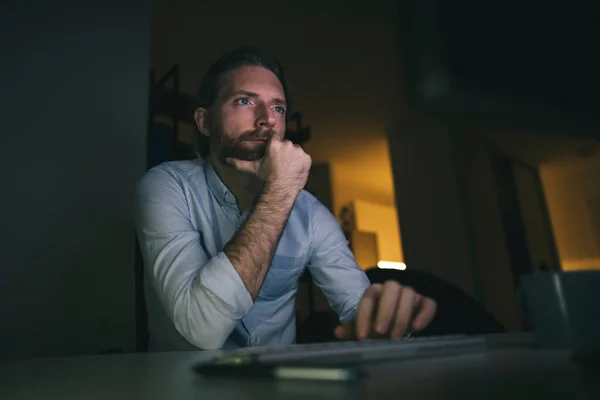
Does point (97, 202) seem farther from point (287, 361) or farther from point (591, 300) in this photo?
point (591, 300)

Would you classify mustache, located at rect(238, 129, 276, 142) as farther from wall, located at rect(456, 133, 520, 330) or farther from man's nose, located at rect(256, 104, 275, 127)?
wall, located at rect(456, 133, 520, 330)

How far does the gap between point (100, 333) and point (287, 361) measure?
0.99 metres

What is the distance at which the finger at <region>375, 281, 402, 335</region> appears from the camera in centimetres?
51

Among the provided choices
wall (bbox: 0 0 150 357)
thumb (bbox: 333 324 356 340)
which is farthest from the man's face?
thumb (bbox: 333 324 356 340)

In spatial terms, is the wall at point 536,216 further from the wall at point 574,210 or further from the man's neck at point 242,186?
the man's neck at point 242,186

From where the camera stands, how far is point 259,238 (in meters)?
0.73

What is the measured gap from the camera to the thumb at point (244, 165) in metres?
1.03

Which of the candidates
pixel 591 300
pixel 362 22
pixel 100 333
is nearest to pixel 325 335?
pixel 100 333

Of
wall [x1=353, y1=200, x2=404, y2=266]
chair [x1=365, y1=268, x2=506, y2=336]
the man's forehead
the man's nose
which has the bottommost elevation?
chair [x1=365, y1=268, x2=506, y2=336]

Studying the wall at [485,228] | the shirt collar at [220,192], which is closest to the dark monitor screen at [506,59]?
the wall at [485,228]

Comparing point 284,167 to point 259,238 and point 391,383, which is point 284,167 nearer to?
point 259,238

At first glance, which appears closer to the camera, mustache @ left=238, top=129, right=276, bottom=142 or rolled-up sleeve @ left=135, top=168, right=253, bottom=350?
rolled-up sleeve @ left=135, top=168, right=253, bottom=350

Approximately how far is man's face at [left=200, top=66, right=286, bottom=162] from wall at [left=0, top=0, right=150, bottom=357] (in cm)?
26

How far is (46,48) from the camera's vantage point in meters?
1.08
